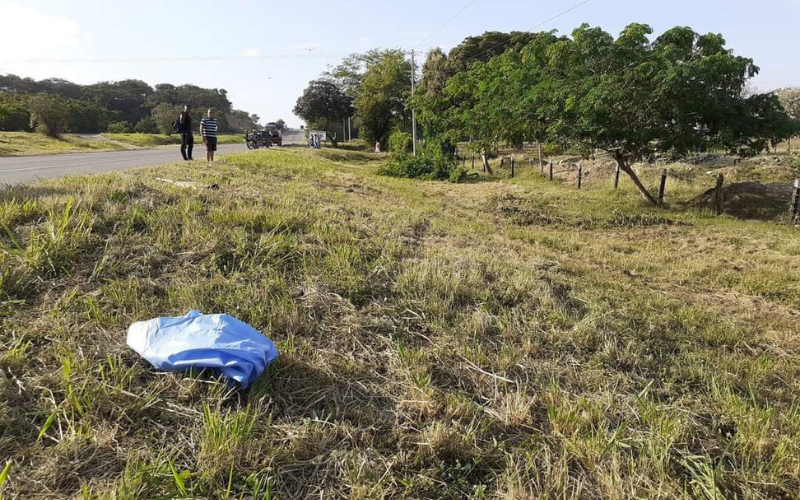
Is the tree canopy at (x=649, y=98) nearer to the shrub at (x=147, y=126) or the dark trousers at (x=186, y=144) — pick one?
the dark trousers at (x=186, y=144)

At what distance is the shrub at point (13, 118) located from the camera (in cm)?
3087

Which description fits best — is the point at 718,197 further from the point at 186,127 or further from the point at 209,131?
the point at 186,127

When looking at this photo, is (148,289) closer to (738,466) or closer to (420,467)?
(420,467)

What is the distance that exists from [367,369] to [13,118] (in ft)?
131

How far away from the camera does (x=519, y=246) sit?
6621mm

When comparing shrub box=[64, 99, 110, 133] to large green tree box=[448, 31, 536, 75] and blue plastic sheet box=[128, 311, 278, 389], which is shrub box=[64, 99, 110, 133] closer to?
large green tree box=[448, 31, 536, 75]

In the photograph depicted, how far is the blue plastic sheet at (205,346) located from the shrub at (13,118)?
3831 centimetres

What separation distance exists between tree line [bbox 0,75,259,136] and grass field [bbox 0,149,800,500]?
96.9 ft

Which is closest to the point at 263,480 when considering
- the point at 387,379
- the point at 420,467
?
the point at 420,467

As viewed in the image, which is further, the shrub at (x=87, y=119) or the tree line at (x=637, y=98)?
the shrub at (x=87, y=119)

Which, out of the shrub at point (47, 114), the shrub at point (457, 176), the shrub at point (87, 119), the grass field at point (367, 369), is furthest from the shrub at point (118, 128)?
the grass field at point (367, 369)

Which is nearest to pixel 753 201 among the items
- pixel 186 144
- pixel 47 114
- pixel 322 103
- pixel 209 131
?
pixel 209 131

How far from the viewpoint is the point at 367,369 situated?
2.68 metres

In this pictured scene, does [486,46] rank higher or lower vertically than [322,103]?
higher
